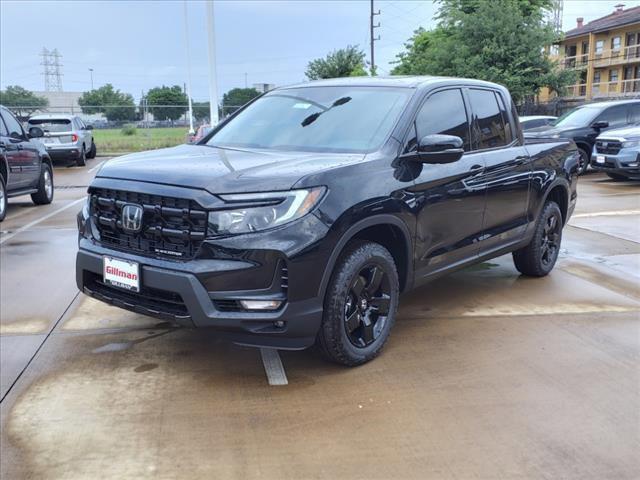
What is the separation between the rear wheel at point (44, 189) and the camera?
37.1ft

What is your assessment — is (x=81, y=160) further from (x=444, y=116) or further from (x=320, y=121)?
(x=444, y=116)

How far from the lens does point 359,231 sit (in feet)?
12.3

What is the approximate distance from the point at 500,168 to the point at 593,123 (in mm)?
11782

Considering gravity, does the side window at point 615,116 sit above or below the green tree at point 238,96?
below

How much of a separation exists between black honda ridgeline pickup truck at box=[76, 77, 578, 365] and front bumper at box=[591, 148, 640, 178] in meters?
8.96

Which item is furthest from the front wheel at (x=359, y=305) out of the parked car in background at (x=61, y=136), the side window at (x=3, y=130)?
the parked car in background at (x=61, y=136)

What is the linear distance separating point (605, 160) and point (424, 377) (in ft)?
37.4

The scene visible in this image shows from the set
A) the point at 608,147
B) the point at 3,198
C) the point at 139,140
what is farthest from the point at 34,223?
the point at 139,140

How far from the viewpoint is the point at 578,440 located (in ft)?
10.2

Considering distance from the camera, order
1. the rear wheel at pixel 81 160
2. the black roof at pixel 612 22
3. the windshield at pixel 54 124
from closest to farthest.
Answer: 1. the windshield at pixel 54 124
2. the rear wheel at pixel 81 160
3. the black roof at pixel 612 22

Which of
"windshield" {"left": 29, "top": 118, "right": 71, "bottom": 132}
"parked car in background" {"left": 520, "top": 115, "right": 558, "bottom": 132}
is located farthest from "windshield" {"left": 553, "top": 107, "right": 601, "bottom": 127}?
"windshield" {"left": 29, "top": 118, "right": 71, "bottom": 132}

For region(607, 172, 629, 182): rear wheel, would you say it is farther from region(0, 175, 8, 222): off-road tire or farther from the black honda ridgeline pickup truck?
region(0, 175, 8, 222): off-road tire

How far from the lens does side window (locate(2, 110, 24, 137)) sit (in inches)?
412

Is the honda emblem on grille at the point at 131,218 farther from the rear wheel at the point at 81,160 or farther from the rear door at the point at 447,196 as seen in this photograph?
the rear wheel at the point at 81,160
